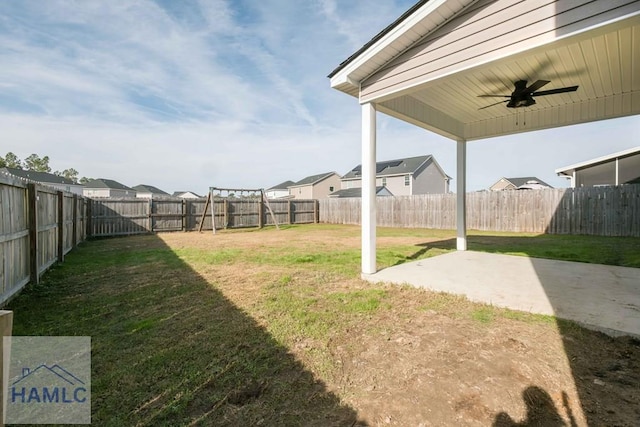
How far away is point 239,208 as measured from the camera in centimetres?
1527

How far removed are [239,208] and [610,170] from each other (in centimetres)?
1831

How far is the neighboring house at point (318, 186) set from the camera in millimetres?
34625

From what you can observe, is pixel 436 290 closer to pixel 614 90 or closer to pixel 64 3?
pixel 614 90

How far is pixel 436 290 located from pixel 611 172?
1600 cm

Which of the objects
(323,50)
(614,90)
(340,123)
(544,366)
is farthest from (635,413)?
(340,123)

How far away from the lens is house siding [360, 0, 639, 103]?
7.97ft

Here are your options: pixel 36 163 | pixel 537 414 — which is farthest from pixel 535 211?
pixel 36 163

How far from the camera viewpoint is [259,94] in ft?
45.1

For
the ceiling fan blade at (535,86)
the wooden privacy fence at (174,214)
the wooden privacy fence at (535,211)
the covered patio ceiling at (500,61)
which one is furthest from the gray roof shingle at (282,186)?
the ceiling fan blade at (535,86)

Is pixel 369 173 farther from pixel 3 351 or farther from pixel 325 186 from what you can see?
pixel 325 186

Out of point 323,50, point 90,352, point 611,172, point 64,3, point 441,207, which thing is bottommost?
point 90,352

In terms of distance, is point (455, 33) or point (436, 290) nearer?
point (455, 33)

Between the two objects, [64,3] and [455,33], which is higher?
[64,3]

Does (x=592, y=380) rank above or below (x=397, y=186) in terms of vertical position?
below
